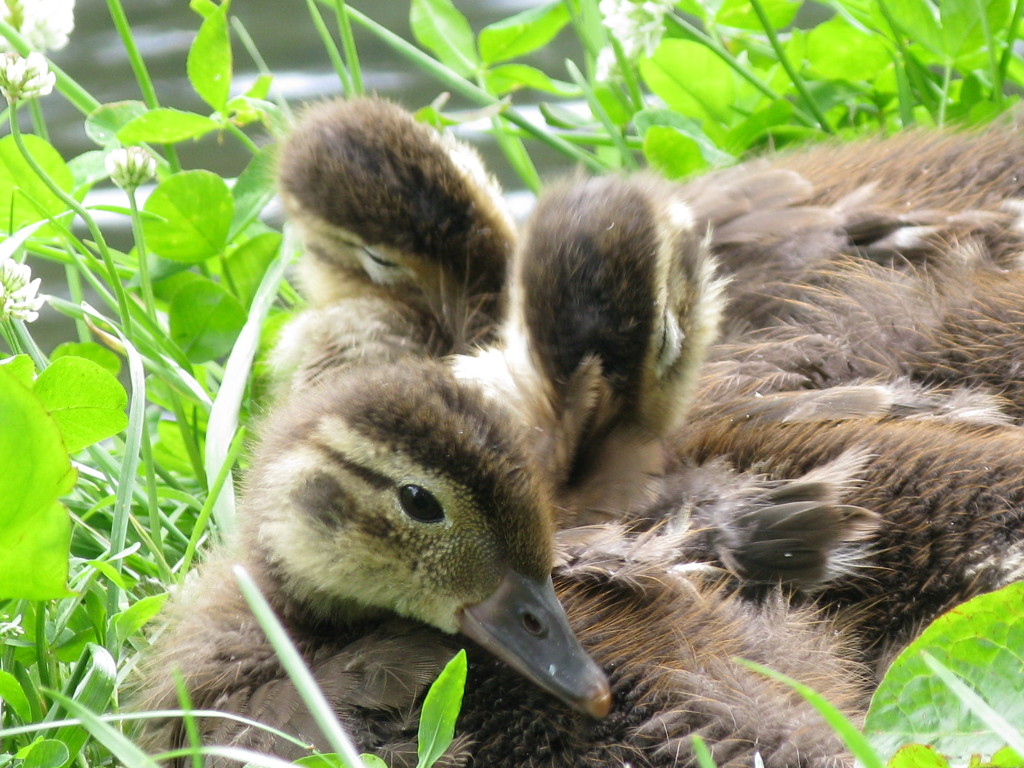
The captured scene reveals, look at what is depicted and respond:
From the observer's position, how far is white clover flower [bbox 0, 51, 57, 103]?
1.74 metres

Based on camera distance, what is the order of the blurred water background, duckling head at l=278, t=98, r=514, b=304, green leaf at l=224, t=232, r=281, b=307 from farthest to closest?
the blurred water background, green leaf at l=224, t=232, r=281, b=307, duckling head at l=278, t=98, r=514, b=304

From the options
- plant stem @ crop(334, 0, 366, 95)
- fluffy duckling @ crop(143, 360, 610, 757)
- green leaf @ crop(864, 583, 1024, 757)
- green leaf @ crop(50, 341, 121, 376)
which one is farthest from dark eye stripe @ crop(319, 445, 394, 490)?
plant stem @ crop(334, 0, 366, 95)

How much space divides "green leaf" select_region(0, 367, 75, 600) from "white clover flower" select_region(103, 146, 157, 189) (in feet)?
2.18

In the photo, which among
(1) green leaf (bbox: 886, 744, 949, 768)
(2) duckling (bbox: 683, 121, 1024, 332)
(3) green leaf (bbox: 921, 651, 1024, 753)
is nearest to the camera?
(3) green leaf (bbox: 921, 651, 1024, 753)

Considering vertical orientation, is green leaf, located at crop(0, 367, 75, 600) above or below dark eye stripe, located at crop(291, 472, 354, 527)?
above

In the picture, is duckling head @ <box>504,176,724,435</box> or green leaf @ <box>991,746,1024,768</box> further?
duckling head @ <box>504,176,724,435</box>

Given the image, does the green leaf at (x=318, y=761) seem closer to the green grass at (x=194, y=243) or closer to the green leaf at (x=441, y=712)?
the green leaf at (x=441, y=712)

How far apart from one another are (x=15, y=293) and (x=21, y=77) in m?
0.27

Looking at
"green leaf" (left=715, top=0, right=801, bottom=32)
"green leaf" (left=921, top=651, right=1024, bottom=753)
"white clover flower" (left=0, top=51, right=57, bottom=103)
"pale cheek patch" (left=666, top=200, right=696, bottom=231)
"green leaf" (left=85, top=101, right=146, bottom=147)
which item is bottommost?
"green leaf" (left=921, top=651, right=1024, bottom=753)

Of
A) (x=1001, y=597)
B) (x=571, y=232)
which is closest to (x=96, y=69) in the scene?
(x=571, y=232)

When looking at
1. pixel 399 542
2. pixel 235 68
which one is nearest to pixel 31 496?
pixel 399 542

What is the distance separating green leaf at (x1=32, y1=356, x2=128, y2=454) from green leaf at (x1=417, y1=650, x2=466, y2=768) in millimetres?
620

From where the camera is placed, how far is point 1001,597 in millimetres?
1200

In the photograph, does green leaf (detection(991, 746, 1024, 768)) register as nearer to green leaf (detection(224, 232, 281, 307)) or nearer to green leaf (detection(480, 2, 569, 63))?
green leaf (detection(224, 232, 281, 307))
